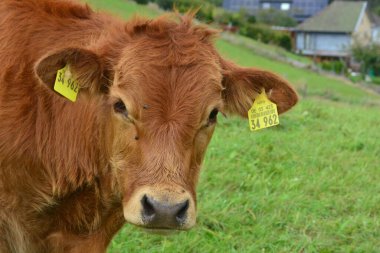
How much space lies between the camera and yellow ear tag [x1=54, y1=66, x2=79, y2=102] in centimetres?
311

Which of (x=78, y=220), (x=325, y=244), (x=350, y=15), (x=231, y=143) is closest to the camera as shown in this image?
(x=78, y=220)

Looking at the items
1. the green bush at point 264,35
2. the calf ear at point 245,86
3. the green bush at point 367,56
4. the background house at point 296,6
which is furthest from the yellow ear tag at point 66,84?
the background house at point 296,6

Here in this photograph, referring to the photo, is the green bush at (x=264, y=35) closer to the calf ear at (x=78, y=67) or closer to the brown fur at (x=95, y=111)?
the brown fur at (x=95, y=111)

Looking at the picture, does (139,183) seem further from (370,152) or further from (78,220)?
(370,152)

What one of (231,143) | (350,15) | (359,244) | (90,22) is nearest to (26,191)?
(90,22)

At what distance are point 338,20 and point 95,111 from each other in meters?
63.6

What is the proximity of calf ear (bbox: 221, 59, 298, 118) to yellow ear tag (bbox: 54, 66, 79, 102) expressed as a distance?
0.84 meters

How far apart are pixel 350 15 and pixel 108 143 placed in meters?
64.3

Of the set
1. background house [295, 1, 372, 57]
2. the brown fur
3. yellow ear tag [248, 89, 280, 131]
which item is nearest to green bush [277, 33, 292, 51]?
background house [295, 1, 372, 57]

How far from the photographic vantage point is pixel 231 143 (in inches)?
286

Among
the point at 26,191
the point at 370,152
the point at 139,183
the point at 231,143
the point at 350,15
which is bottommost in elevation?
the point at 350,15

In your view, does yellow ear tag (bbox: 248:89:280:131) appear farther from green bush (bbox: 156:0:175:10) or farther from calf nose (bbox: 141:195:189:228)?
green bush (bbox: 156:0:175:10)

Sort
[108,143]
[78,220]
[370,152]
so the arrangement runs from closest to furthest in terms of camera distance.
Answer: [108,143], [78,220], [370,152]

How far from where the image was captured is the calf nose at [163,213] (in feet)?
8.66
